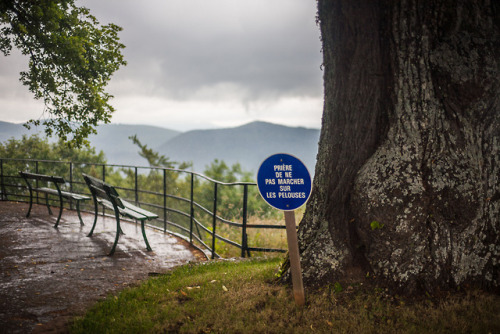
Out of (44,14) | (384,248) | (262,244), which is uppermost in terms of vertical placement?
(44,14)

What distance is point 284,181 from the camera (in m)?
3.22

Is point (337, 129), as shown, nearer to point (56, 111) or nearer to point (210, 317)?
point (210, 317)

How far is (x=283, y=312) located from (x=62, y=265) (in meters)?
3.30

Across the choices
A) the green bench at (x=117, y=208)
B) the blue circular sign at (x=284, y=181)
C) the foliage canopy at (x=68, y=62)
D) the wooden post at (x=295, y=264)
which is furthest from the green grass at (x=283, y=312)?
the foliage canopy at (x=68, y=62)

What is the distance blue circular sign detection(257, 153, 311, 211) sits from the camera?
3.17 metres

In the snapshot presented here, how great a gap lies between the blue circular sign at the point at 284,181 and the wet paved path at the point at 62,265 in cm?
211

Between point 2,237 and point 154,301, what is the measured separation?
13.6ft

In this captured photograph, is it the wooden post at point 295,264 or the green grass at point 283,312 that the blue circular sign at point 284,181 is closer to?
the wooden post at point 295,264

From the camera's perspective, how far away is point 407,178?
10.3 ft

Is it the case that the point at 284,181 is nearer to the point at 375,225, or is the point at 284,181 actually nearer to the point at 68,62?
the point at 375,225

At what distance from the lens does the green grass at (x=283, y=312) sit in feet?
9.20

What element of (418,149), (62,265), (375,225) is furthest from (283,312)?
(62,265)

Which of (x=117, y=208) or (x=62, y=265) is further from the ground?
(x=117, y=208)

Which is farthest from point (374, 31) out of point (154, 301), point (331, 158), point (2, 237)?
point (2, 237)
